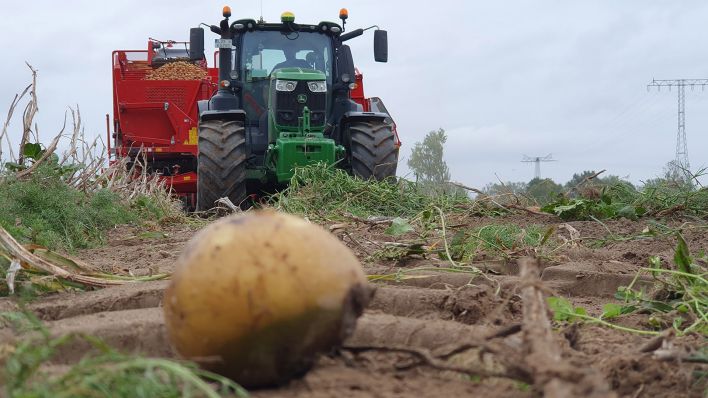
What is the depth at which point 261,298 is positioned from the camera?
1737 millimetres

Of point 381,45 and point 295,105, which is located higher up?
point 381,45

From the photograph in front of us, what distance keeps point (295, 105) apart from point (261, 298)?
25.0 feet

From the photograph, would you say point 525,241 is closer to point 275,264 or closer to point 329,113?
point 275,264

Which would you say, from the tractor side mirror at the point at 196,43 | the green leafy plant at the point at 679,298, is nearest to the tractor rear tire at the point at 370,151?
the tractor side mirror at the point at 196,43

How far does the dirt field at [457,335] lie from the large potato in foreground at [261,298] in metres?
0.10

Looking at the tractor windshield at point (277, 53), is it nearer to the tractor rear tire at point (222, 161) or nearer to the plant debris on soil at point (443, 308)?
the tractor rear tire at point (222, 161)

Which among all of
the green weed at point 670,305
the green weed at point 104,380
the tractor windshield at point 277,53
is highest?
the tractor windshield at point 277,53

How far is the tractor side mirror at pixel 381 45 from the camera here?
9.83 meters

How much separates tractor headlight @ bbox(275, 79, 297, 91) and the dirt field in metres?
4.54

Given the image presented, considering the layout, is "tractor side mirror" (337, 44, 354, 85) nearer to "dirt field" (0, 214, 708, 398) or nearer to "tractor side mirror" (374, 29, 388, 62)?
"tractor side mirror" (374, 29, 388, 62)

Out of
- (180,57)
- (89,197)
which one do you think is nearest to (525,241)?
(89,197)

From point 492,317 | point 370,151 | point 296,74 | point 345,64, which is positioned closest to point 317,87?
point 296,74

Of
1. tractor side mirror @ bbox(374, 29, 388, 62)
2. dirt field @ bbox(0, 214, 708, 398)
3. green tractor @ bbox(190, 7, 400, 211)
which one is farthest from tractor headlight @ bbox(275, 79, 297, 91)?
dirt field @ bbox(0, 214, 708, 398)

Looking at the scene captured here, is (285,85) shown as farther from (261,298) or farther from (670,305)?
(261,298)
